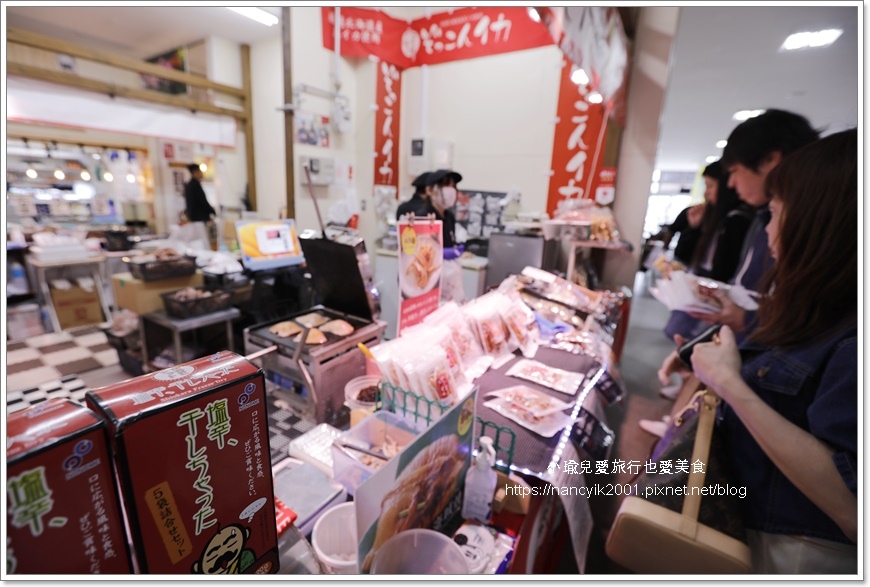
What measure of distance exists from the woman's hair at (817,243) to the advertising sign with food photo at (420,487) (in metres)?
0.94

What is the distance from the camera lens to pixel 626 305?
355 centimetres

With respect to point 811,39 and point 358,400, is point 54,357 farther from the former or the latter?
point 811,39

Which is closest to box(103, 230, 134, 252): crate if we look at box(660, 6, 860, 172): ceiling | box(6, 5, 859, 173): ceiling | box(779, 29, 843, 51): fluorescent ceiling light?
box(6, 5, 859, 173): ceiling

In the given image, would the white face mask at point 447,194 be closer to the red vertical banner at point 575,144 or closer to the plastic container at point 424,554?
the red vertical banner at point 575,144

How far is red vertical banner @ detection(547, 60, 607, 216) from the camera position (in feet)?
12.8

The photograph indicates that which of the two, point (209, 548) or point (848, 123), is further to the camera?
point (848, 123)

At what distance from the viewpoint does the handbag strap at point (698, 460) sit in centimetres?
108

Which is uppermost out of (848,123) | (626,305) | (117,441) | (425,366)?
(848,123)

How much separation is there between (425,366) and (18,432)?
3.08 ft

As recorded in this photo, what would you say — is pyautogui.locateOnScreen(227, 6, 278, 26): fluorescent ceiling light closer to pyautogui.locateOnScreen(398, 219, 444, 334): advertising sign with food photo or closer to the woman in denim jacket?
pyautogui.locateOnScreen(398, 219, 444, 334): advertising sign with food photo

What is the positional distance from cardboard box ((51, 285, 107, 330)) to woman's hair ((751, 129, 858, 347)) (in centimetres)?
625

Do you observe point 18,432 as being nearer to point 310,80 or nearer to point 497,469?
point 497,469

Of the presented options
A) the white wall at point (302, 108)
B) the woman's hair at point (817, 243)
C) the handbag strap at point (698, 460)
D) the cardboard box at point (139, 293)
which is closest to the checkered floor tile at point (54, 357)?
the cardboard box at point (139, 293)

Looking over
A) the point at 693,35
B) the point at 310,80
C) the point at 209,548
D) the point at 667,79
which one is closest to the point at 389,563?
the point at 209,548
